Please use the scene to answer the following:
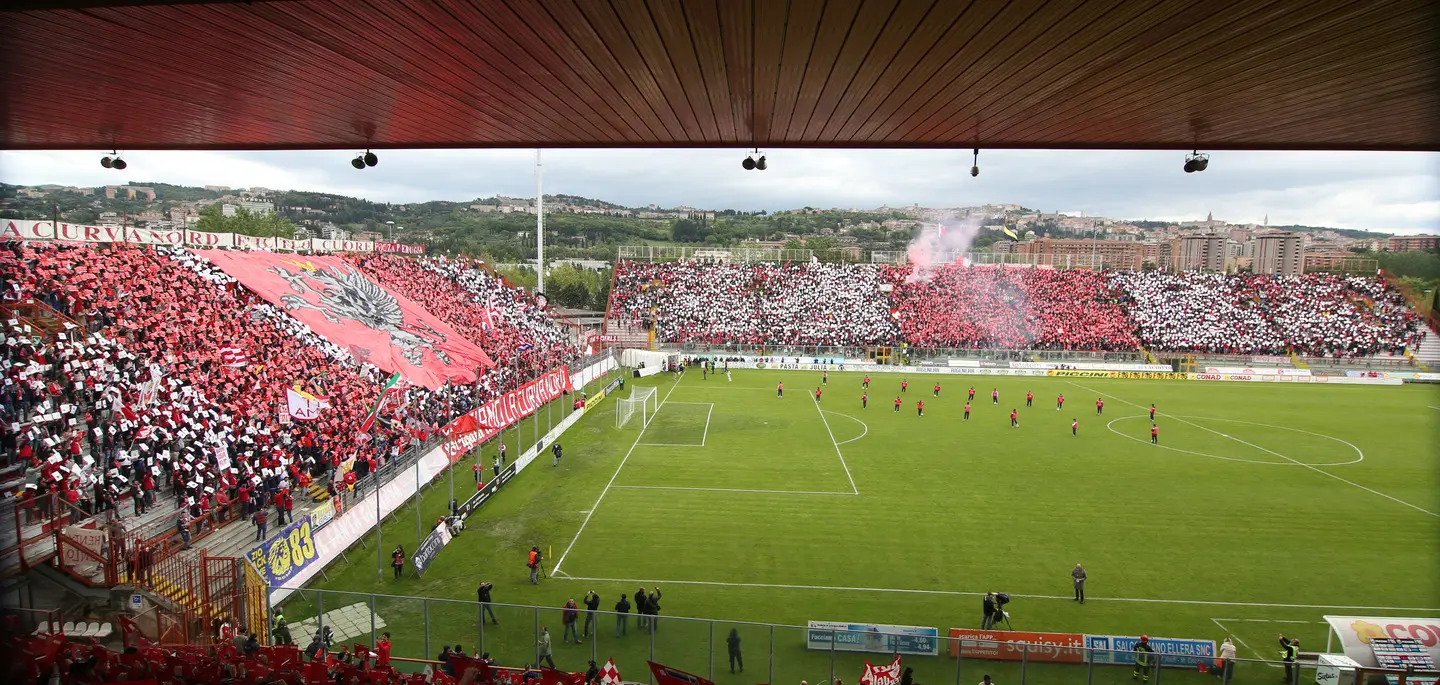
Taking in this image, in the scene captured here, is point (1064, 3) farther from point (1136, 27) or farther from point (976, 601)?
point (976, 601)

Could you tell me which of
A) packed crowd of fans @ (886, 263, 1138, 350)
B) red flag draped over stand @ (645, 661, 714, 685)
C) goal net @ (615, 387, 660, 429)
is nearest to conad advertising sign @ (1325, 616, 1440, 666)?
red flag draped over stand @ (645, 661, 714, 685)

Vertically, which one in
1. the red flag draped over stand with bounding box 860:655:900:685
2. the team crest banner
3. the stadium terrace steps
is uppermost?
the team crest banner

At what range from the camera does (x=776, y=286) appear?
66.3m

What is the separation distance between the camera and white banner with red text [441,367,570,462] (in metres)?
20.9

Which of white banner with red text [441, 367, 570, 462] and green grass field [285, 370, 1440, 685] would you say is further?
white banner with red text [441, 367, 570, 462]

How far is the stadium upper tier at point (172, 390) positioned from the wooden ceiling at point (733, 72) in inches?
358

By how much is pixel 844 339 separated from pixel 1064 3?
54.5m

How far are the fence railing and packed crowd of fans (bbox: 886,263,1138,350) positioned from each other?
1784 inches

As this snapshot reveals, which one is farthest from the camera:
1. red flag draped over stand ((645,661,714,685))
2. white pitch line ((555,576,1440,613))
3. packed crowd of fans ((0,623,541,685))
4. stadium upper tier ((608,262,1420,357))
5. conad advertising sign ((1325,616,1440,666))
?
stadium upper tier ((608,262,1420,357))

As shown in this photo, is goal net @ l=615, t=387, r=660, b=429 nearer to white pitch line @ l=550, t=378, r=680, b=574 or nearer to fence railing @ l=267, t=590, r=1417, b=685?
white pitch line @ l=550, t=378, r=680, b=574

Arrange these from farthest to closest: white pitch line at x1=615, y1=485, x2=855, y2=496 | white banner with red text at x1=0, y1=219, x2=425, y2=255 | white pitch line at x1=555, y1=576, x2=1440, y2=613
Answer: white banner with red text at x1=0, y1=219, x2=425, y2=255
white pitch line at x1=615, y1=485, x2=855, y2=496
white pitch line at x1=555, y1=576, x2=1440, y2=613

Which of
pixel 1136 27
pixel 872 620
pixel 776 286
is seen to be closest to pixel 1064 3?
pixel 1136 27

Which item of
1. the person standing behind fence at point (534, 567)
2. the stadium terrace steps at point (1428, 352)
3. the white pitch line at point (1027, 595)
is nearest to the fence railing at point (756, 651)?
the person standing behind fence at point (534, 567)

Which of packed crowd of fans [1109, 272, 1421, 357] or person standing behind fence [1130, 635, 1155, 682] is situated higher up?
packed crowd of fans [1109, 272, 1421, 357]
